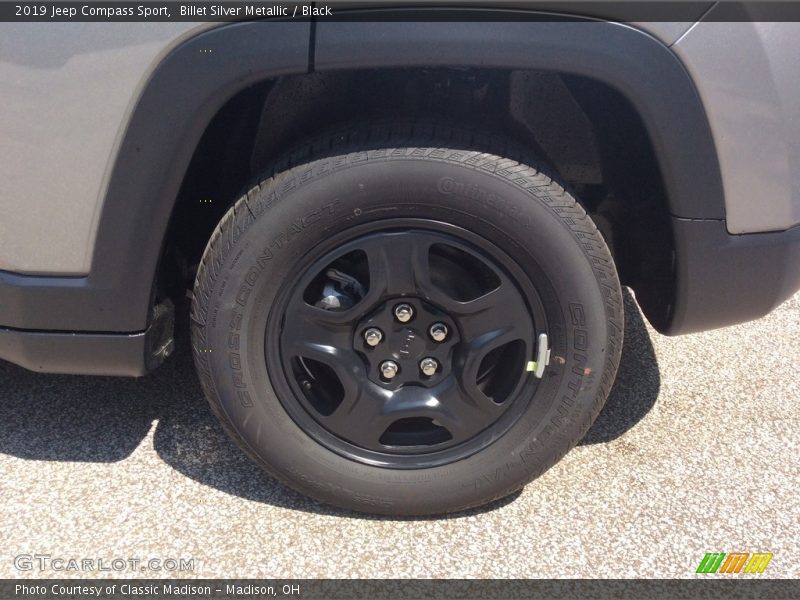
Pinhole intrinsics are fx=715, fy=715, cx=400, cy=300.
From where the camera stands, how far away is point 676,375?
103 inches

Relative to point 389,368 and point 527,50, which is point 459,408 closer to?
point 389,368

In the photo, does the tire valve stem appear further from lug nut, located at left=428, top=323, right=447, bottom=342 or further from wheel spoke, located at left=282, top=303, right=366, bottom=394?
wheel spoke, located at left=282, top=303, right=366, bottom=394

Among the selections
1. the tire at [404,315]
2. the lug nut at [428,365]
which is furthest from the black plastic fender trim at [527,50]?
the lug nut at [428,365]

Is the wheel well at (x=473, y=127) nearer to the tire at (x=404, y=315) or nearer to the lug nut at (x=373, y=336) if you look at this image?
the tire at (x=404, y=315)

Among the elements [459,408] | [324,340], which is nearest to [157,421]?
[324,340]

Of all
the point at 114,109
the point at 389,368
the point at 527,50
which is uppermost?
the point at 527,50

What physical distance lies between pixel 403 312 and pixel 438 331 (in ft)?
0.34

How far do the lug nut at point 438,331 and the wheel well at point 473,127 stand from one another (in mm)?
484

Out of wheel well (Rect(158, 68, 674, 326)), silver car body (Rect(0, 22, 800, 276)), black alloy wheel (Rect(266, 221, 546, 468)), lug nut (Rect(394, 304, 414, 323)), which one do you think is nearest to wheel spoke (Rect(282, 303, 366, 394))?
black alloy wheel (Rect(266, 221, 546, 468))

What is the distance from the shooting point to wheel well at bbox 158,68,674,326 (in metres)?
1.78

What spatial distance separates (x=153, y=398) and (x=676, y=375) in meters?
1.85

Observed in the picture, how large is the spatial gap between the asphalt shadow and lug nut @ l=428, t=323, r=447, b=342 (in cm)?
51

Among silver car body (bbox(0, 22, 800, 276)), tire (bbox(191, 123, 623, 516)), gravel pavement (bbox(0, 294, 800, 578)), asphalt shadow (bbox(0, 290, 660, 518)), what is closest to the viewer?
silver car body (bbox(0, 22, 800, 276))

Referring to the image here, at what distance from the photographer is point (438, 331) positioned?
1849mm
